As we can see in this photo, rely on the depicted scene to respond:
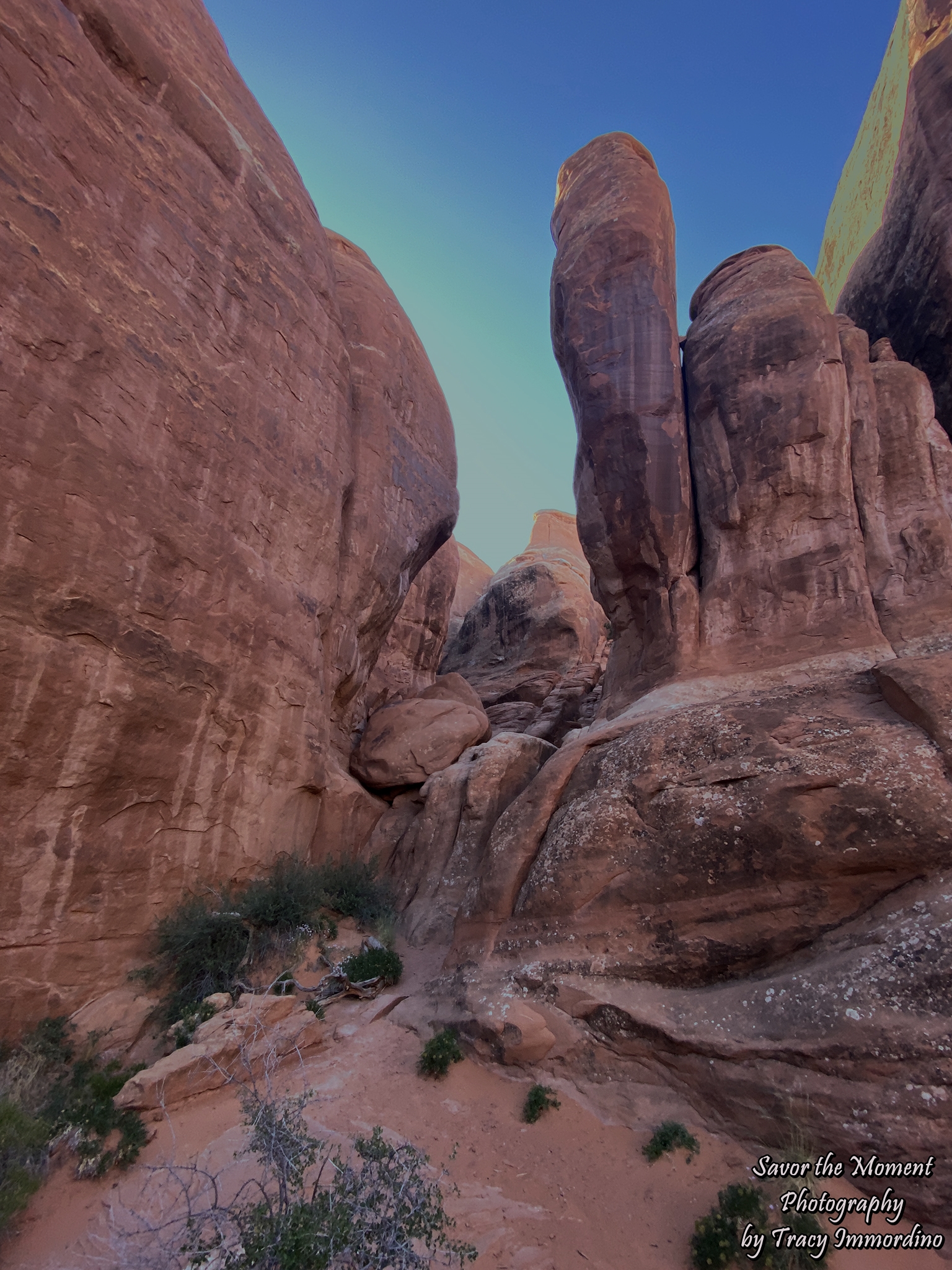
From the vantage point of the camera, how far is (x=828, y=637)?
37.7 feet

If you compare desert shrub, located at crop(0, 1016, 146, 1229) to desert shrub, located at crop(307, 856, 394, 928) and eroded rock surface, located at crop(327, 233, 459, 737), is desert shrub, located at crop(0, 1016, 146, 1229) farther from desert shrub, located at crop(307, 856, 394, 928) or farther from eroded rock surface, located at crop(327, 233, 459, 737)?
eroded rock surface, located at crop(327, 233, 459, 737)

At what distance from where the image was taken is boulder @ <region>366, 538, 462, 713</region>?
72.8ft

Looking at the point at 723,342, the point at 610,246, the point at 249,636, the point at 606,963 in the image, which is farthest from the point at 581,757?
the point at 610,246

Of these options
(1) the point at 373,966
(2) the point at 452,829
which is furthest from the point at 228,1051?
(2) the point at 452,829

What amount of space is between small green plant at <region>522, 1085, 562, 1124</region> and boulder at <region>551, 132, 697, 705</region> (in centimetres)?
830

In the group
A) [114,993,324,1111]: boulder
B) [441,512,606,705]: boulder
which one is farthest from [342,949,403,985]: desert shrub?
[441,512,606,705]: boulder

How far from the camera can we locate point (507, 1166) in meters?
5.99

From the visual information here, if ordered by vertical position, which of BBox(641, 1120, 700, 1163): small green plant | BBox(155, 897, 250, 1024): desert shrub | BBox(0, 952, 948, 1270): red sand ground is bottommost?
BBox(0, 952, 948, 1270): red sand ground

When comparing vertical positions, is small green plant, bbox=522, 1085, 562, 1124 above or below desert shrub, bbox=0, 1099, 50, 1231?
below

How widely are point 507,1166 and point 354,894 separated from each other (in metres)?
6.19

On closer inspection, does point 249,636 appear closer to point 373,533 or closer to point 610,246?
point 373,533

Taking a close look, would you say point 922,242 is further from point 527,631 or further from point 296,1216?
point 296,1216

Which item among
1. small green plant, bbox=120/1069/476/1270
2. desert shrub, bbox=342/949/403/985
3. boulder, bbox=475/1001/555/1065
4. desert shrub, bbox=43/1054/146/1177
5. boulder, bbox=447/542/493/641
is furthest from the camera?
boulder, bbox=447/542/493/641

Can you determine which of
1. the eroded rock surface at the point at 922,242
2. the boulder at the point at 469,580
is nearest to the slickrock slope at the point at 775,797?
the eroded rock surface at the point at 922,242
